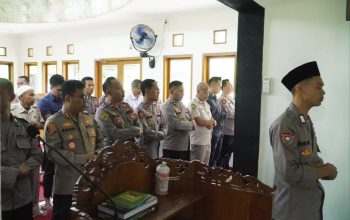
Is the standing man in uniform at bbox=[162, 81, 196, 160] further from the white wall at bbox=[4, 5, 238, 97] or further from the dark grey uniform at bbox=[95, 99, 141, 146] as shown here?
the white wall at bbox=[4, 5, 238, 97]

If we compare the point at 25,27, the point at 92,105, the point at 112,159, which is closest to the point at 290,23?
the point at 112,159

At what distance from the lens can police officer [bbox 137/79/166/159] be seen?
292 centimetres

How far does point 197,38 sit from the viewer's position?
5.09 m

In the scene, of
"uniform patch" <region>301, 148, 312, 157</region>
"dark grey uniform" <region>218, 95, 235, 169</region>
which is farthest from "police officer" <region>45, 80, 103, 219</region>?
"dark grey uniform" <region>218, 95, 235, 169</region>

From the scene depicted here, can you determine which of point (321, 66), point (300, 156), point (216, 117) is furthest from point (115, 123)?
point (216, 117)

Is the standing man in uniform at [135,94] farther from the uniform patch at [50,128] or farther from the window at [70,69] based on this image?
the uniform patch at [50,128]

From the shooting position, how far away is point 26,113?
2873 mm

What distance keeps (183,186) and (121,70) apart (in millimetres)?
4991

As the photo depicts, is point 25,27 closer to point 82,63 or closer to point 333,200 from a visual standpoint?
point 82,63

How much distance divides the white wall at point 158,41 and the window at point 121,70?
0.14m

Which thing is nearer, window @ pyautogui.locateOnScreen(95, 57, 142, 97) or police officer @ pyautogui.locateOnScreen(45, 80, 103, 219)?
police officer @ pyautogui.locateOnScreen(45, 80, 103, 219)

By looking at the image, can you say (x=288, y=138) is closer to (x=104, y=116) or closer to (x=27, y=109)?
(x=104, y=116)

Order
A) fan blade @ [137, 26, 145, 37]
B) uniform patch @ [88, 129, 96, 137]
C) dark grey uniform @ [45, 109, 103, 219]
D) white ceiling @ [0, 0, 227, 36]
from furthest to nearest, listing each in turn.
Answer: fan blade @ [137, 26, 145, 37] < white ceiling @ [0, 0, 227, 36] < uniform patch @ [88, 129, 96, 137] < dark grey uniform @ [45, 109, 103, 219]

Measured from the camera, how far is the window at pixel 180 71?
17.5ft
